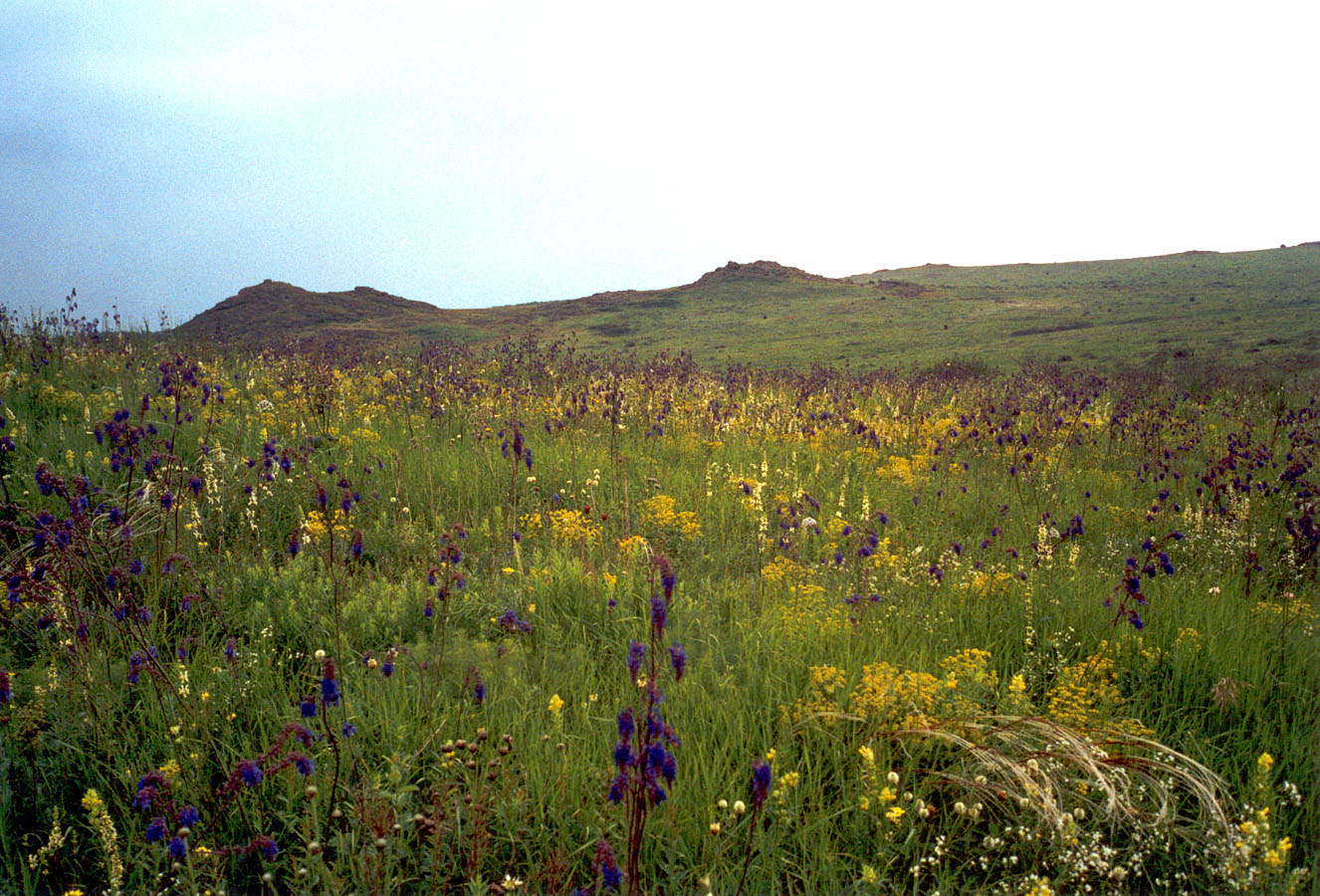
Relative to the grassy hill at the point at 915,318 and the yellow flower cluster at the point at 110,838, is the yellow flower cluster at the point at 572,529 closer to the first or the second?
the yellow flower cluster at the point at 110,838

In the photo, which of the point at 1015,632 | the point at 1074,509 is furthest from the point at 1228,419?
the point at 1015,632

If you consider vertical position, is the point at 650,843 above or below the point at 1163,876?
above

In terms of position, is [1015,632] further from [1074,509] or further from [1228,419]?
[1228,419]

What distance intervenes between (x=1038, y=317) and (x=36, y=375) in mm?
39372

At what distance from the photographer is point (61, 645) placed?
2957mm

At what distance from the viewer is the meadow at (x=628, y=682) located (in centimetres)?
217

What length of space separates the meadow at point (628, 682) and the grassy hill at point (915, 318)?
17.2m

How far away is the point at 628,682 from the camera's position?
121 inches

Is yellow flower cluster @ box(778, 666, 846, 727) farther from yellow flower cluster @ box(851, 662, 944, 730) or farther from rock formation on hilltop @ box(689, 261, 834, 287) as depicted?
rock formation on hilltop @ box(689, 261, 834, 287)

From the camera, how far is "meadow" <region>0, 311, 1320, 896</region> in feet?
7.12

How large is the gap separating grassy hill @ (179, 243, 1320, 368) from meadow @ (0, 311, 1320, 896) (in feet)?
56.6

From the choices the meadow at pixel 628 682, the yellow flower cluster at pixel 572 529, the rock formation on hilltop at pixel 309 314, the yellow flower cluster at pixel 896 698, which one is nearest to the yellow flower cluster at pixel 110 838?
the meadow at pixel 628 682

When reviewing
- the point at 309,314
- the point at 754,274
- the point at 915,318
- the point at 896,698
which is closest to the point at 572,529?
the point at 896,698

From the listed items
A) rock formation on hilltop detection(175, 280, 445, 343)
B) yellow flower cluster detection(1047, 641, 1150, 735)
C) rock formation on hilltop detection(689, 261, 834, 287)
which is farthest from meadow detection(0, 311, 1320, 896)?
Result: rock formation on hilltop detection(689, 261, 834, 287)
